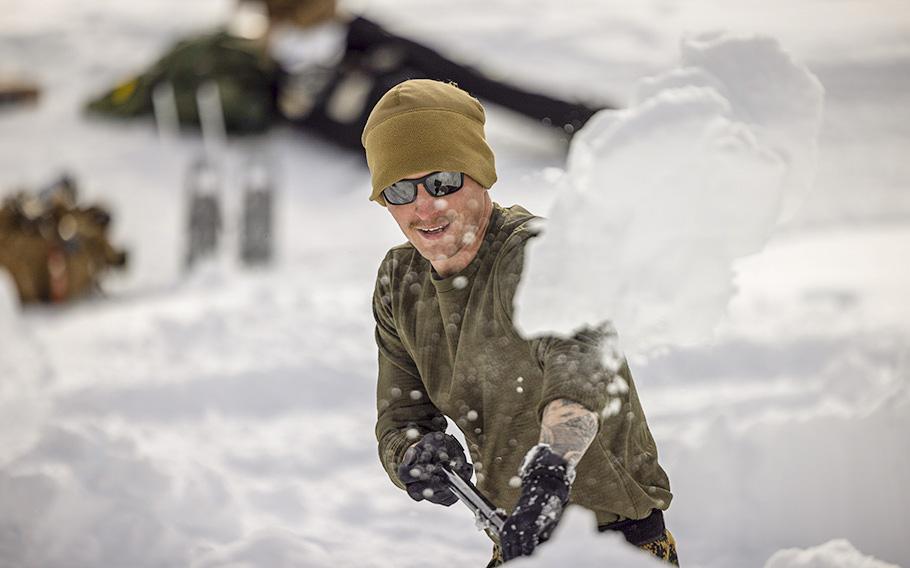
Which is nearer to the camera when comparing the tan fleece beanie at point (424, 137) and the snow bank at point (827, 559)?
the tan fleece beanie at point (424, 137)

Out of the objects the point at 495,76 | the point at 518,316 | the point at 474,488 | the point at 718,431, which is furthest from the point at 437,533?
the point at 495,76

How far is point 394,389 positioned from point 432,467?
238mm

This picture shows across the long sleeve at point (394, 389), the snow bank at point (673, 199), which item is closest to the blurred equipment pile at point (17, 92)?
the long sleeve at point (394, 389)

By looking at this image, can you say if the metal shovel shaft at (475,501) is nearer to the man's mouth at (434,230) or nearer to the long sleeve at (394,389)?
the long sleeve at (394,389)

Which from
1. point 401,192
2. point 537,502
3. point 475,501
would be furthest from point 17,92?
point 537,502

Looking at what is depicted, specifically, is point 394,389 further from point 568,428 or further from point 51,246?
point 51,246

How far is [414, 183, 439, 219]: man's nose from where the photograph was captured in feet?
5.16

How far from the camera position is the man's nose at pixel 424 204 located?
1572mm

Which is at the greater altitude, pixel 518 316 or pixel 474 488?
pixel 518 316

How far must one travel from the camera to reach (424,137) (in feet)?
5.12

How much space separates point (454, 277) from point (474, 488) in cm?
33

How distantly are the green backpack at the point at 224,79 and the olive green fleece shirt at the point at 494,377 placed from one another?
331 inches

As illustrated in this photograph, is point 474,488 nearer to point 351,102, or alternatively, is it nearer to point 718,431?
point 718,431

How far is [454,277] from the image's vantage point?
162cm
